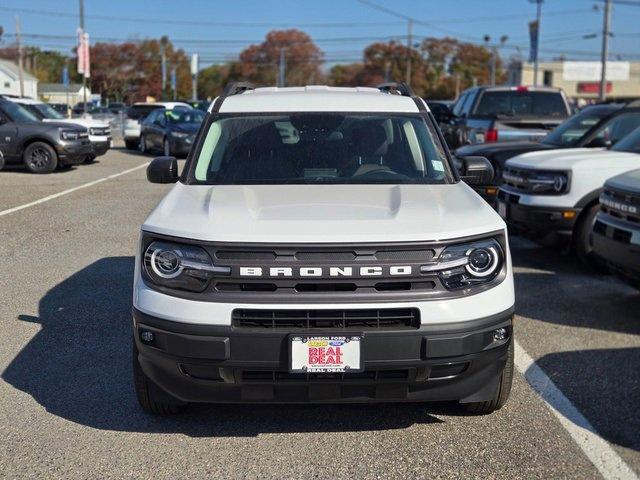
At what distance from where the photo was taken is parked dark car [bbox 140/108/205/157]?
22750 mm

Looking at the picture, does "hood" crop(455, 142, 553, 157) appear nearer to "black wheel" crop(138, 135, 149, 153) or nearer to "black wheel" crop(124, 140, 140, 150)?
"black wheel" crop(138, 135, 149, 153)

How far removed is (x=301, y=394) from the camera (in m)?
3.73

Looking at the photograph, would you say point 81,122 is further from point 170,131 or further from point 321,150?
point 321,150

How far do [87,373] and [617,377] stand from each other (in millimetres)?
3287

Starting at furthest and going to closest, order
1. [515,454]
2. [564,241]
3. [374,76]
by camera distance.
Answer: [374,76] → [564,241] → [515,454]

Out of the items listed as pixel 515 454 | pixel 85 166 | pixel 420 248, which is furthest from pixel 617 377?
pixel 85 166

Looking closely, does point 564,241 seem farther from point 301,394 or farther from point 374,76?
point 374,76

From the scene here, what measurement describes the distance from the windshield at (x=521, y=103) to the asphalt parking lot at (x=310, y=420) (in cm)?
771

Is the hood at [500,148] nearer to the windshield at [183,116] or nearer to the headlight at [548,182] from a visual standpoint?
the headlight at [548,182]

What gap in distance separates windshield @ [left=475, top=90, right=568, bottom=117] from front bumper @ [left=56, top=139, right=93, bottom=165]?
31.3 feet

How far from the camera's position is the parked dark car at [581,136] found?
9281 millimetres

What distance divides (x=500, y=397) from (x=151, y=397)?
181cm

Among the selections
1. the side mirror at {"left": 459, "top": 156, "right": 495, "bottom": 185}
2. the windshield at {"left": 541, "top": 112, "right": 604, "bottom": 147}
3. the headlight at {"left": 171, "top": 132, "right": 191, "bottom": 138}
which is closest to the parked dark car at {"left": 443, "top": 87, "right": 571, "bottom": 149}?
the windshield at {"left": 541, "top": 112, "right": 604, "bottom": 147}

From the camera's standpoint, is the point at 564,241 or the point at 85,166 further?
the point at 85,166
